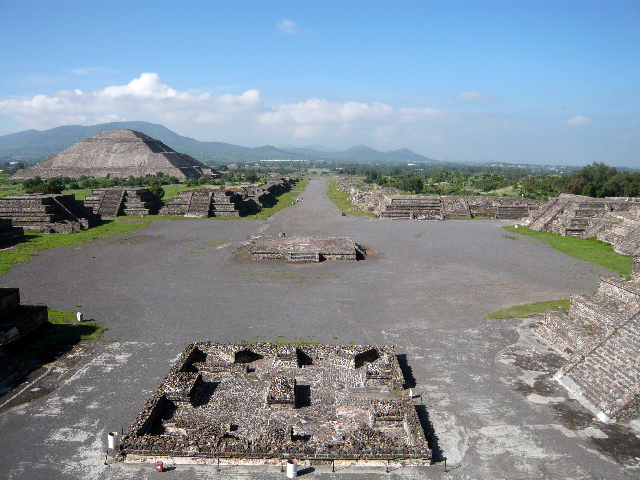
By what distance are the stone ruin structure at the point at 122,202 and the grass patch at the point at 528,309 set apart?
3481 cm

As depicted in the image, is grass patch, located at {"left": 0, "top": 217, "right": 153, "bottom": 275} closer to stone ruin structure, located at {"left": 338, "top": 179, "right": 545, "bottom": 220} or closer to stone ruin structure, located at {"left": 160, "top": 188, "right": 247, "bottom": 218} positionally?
stone ruin structure, located at {"left": 160, "top": 188, "right": 247, "bottom": 218}

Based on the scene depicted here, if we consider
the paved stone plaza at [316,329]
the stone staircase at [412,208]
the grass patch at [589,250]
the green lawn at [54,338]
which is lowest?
the green lawn at [54,338]

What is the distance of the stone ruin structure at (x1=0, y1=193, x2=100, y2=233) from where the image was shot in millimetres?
31328

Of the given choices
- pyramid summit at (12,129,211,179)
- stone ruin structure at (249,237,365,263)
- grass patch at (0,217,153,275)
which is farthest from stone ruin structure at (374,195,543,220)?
pyramid summit at (12,129,211,179)

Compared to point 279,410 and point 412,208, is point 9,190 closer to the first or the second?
A: point 412,208

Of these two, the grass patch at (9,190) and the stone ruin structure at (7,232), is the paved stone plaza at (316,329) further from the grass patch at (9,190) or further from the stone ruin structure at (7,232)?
the grass patch at (9,190)

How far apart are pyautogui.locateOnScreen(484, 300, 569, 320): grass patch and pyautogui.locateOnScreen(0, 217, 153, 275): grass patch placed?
21.3 metres

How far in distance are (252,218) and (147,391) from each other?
3016cm

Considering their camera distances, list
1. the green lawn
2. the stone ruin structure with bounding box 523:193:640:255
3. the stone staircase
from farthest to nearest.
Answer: the stone staircase, the stone ruin structure with bounding box 523:193:640:255, the green lawn

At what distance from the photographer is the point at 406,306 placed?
15594 mm

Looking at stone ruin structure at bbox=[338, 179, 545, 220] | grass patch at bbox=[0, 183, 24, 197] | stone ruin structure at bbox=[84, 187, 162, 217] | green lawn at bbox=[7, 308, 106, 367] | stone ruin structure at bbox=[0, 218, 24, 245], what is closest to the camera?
green lawn at bbox=[7, 308, 106, 367]

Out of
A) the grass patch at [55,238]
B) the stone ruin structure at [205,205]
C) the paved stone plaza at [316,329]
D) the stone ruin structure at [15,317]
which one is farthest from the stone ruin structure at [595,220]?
the grass patch at [55,238]

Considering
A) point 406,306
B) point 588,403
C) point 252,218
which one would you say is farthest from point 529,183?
point 588,403

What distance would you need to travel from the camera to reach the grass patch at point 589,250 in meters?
22.1
